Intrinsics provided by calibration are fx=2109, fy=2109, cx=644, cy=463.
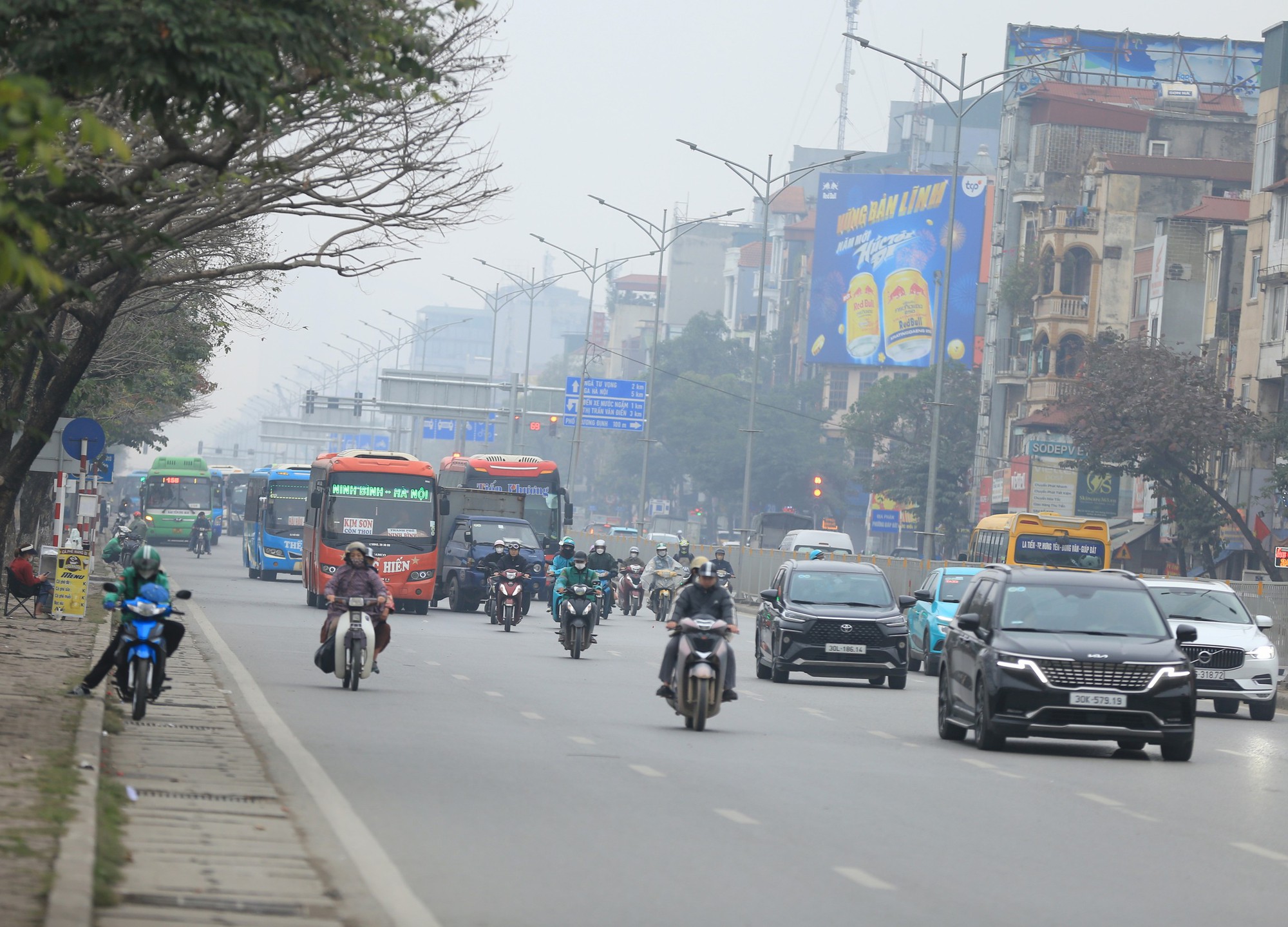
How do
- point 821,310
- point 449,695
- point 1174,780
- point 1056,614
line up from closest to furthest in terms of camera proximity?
point 1174,780 < point 1056,614 < point 449,695 < point 821,310

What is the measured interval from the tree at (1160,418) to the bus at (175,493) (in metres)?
36.7

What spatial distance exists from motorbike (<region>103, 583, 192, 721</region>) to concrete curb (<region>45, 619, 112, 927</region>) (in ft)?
6.23

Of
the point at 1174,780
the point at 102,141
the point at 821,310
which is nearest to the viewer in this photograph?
the point at 102,141

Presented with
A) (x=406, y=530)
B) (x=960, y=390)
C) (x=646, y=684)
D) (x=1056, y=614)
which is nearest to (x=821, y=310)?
(x=960, y=390)

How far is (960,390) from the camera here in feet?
306

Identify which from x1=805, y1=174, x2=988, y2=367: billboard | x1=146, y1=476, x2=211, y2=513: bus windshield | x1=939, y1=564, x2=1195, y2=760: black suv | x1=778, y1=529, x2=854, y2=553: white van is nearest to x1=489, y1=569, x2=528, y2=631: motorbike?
x1=939, y1=564, x2=1195, y2=760: black suv

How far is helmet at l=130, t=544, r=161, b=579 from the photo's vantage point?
1551cm

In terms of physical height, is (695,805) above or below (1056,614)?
below

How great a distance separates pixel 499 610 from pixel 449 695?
629 inches

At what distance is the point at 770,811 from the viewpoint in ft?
38.8

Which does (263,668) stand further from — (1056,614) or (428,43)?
(428,43)

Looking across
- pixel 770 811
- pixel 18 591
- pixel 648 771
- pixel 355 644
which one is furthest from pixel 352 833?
pixel 18 591

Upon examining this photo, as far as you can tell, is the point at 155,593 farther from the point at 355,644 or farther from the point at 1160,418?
the point at 1160,418

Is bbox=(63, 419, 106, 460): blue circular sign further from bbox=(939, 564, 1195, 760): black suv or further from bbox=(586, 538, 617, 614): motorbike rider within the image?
bbox=(939, 564, 1195, 760): black suv
